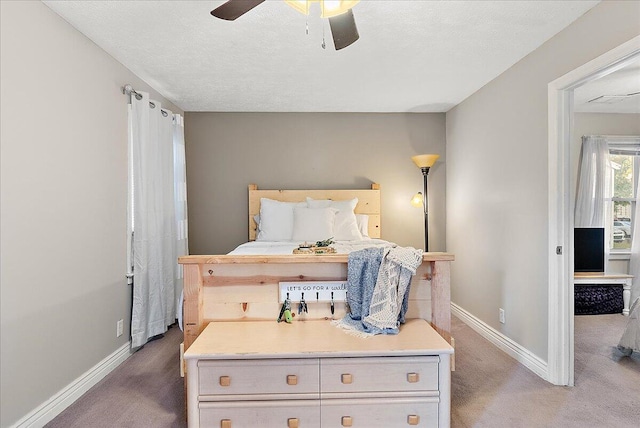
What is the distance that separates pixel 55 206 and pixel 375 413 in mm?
2111

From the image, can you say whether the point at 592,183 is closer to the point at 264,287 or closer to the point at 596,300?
the point at 596,300

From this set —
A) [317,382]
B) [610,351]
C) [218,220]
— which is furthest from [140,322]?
[610,351]

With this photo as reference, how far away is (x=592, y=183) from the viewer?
14.9 ft

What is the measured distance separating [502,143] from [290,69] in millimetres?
1934

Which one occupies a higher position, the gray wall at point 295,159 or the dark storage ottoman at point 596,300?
the gray wall at point 295,159

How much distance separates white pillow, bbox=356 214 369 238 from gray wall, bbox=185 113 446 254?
14.5 inches

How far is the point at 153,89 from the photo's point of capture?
11.9ft

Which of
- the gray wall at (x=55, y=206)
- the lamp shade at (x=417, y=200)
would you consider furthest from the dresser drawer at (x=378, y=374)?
the lamp shade at (x=417, y=200)

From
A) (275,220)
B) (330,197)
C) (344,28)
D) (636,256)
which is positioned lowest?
(636,256)

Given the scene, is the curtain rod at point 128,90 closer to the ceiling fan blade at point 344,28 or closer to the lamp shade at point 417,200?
the ceiling fan blade at point 344,28

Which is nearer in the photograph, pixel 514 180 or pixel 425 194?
pixel 514 180

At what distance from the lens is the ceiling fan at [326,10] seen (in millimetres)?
1671

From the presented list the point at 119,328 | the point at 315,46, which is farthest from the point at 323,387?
the point at 315,46

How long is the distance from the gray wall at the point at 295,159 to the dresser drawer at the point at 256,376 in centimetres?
296
